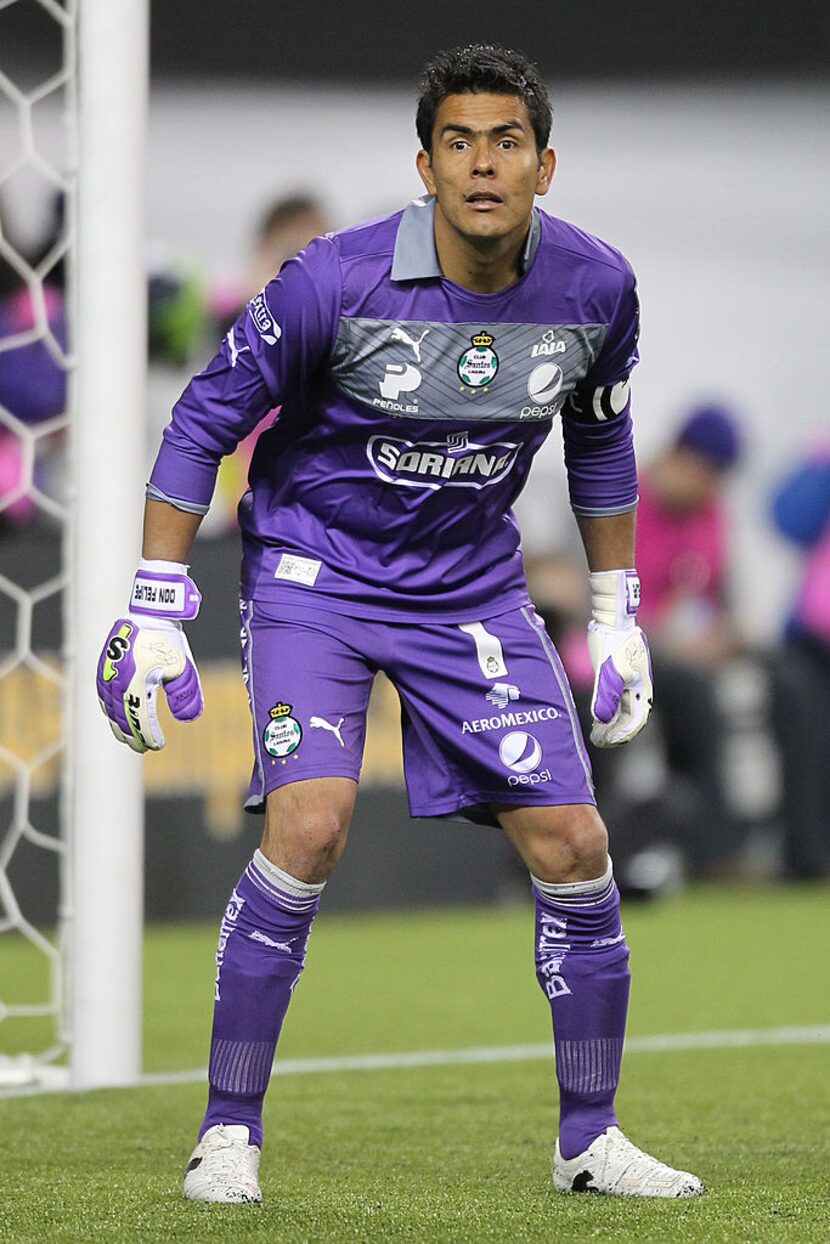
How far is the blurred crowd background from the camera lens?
9023mm

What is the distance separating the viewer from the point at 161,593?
379cm

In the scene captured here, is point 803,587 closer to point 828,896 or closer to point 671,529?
point 671,529

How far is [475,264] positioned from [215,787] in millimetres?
5195

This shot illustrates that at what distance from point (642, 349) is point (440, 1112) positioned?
10.6 meters

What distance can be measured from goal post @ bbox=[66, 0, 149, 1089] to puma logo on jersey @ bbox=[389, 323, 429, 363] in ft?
5.52

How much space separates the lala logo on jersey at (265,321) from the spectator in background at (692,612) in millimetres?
7199

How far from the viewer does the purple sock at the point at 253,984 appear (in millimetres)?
3816

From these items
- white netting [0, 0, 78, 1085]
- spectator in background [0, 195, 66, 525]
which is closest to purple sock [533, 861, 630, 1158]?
white netting [0, 0, 78, 1085]

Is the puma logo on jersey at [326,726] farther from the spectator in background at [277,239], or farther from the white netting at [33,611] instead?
the spectator in background at [277,239]

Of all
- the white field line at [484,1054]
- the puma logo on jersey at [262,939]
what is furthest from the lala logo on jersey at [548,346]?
the white field line at [484,1054]

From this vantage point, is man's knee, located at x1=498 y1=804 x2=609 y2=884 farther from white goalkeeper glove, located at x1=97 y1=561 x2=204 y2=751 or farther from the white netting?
the white netting

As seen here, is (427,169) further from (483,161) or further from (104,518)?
(104,518)

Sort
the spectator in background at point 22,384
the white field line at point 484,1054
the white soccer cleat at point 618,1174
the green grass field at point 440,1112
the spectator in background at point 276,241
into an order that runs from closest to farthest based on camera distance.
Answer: the green grass field at point 440,1112 < the white soccer cleat at point 618,1174 < the white field line at point 484,1054 < the spectator in background at point 22,384 < the spectator in background at point 276,241

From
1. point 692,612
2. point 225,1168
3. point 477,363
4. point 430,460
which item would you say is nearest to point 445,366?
point 477,363
